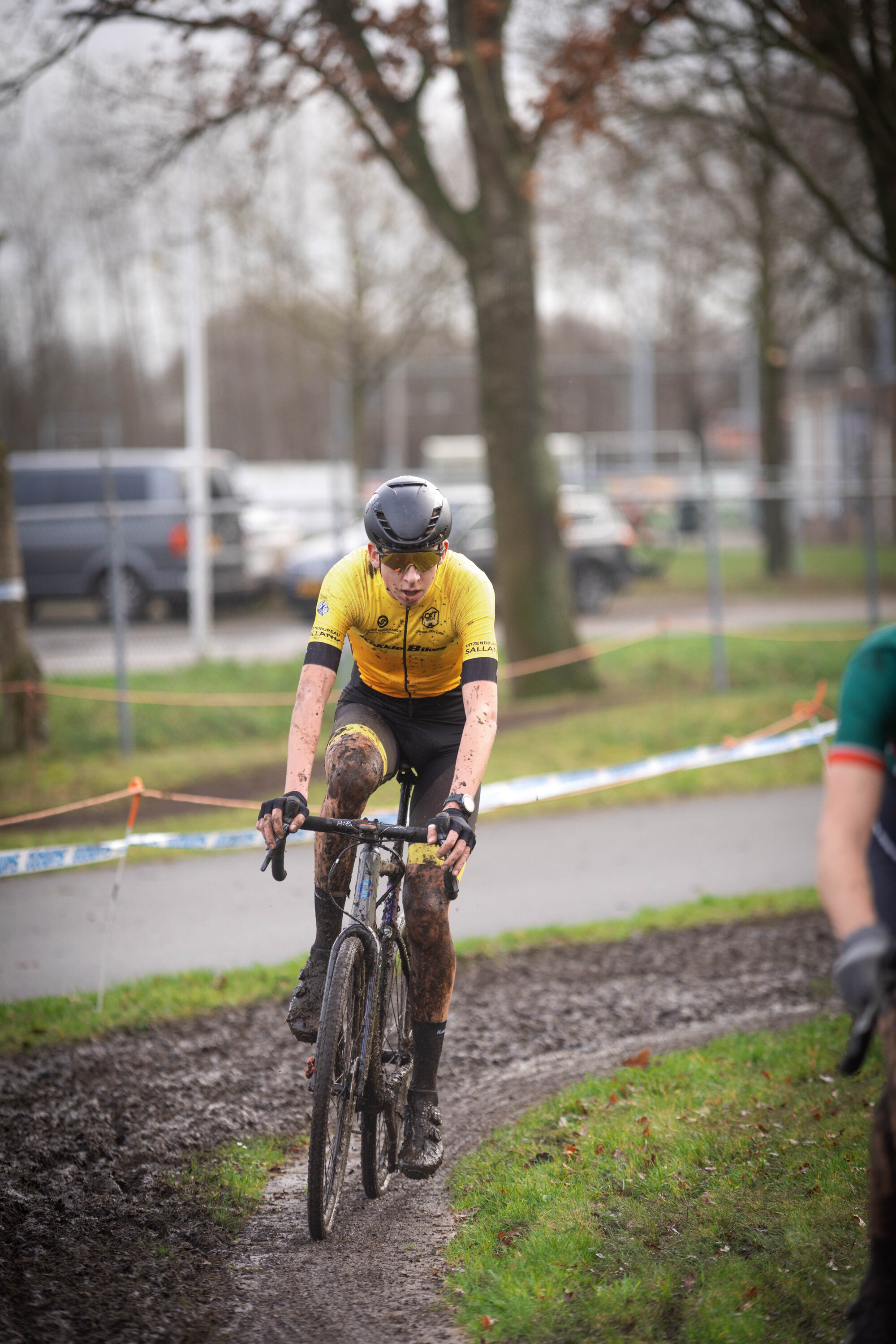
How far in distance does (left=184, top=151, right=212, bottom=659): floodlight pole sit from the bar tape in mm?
6655

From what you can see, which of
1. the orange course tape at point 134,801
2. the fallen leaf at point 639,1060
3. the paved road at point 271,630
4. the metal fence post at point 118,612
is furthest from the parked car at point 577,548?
the fallen leaf at point 639,1060

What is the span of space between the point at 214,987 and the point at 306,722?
8.46ft

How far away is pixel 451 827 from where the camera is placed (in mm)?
3727

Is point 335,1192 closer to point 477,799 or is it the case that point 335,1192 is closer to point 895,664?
point 477,799

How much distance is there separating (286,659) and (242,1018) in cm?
963

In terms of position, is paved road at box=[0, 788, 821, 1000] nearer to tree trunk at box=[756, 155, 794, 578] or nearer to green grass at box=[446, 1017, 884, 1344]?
green grass at box=[446, 1017, 884, 1344]

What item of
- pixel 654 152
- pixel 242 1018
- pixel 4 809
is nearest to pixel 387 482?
pixel 242 1018

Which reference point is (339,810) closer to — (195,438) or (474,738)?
(474,738)

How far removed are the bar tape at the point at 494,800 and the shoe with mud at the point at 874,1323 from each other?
2496 millimetres

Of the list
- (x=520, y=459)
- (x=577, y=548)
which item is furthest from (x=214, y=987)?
(x=577, y=548)

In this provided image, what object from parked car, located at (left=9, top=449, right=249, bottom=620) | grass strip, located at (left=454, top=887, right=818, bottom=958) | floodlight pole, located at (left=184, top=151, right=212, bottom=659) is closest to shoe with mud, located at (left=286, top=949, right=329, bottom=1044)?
grass strip, located at (left=454, top=887, right=818, bottom=958)

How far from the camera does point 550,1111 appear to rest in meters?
4.75

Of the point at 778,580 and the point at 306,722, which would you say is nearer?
the point at 306,722

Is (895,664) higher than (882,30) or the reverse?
the reverse
